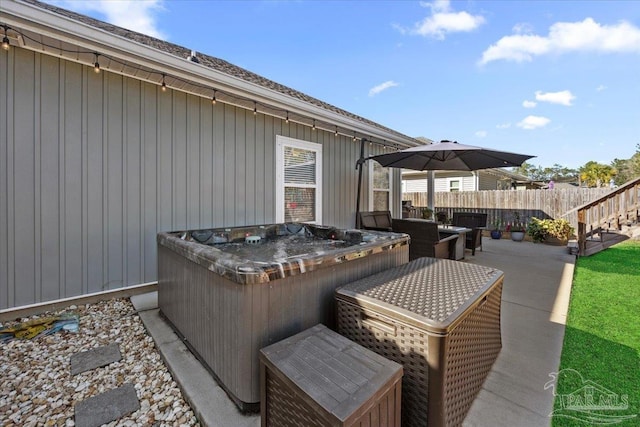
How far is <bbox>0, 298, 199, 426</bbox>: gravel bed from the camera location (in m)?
1.62

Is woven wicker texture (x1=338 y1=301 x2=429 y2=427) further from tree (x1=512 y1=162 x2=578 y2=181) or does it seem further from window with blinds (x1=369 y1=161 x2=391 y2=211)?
tree (x1=512 y1=162 x2=578 y2=181)

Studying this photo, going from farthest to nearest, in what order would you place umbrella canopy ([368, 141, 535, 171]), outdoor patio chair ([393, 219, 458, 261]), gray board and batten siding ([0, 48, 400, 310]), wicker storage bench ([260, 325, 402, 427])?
outdoor patio chair ([393, 219, 458, 261]), umbrella canopy ([368, 141, 535, 171]), gray board and batten siding ([0, 48, 400, 310]), wicker storage bench ([260, 325, 402, 427])

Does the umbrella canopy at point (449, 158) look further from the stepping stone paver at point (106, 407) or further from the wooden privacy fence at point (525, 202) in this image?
the wooden privacy fence at point (525, 202)

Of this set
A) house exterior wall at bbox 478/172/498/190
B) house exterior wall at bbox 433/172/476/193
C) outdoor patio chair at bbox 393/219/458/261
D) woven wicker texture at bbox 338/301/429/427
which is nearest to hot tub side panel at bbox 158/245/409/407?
woven wicker texture at bbox 338/301/429/427

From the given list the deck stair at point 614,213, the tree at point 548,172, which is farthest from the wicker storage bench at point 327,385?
the tree at point 548,172

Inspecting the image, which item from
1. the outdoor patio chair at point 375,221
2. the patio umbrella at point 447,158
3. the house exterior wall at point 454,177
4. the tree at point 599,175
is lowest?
the outdoor patio chair at point 375,221

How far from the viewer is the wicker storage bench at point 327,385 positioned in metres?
1.01

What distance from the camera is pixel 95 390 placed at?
185 centimetres

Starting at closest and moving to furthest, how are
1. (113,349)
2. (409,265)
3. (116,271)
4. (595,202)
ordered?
1. (113,349)
2. (409,265)
3. (116,271)
4. (595,202)

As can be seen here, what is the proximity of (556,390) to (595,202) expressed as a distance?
20.3ft

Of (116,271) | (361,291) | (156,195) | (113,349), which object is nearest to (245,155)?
(156,195)

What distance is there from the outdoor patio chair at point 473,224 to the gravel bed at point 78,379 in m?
6.31

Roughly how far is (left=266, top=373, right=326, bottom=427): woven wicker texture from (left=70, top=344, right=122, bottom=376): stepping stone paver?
1.67 meters

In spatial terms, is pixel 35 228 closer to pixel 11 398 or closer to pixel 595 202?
pixel 11 398
